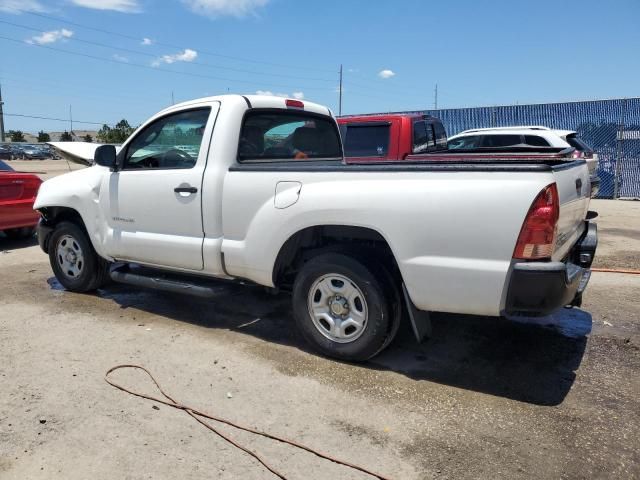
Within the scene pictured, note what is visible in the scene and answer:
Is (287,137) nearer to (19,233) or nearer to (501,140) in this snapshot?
(19,233)

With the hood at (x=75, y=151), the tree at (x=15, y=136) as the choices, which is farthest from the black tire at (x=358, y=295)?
the tree at (x=15, y=136)

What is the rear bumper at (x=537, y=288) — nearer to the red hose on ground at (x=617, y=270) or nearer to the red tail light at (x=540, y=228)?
the red tail light at (x=540, y=228)

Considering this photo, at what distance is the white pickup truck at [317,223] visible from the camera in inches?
129

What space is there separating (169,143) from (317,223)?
188 centimetres

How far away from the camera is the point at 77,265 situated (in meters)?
5.82

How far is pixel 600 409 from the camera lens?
3381 millimetres

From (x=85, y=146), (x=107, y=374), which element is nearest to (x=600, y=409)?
(x=107, y=374)

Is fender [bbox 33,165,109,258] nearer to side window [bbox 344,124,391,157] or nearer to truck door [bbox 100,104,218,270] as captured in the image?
truck door [bbox 100,104,218,270]

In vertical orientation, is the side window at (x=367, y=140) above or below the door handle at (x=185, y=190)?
above

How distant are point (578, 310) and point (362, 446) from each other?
3.34 metres

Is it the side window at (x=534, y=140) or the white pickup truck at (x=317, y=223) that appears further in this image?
the side window at (x=534, y=140)

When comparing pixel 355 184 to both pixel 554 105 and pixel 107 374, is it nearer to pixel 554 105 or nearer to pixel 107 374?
pixel 107 374

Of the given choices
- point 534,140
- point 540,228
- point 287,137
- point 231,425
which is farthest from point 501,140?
point 231,425

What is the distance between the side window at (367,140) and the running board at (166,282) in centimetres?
400
